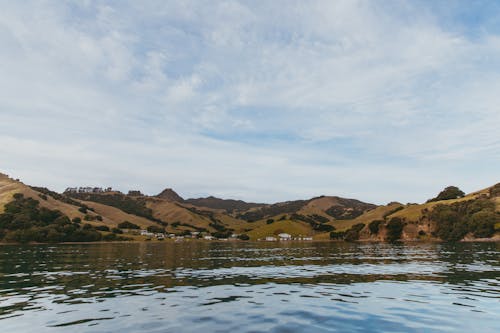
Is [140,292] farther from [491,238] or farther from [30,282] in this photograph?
[491,238]

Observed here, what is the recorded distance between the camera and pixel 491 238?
195750 millimetres

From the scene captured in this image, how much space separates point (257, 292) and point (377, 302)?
35.4 feet

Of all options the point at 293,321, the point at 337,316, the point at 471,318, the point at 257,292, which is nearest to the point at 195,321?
the point at 293,321

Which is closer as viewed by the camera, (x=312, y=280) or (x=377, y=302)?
(x=377, y=302)

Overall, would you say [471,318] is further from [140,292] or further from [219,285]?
[140,292]

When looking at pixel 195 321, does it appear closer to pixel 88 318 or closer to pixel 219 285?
pixel 88 318

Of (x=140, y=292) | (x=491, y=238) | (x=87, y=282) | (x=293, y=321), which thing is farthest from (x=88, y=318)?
(x=491, y=238)

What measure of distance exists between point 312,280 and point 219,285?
1111 centimetres

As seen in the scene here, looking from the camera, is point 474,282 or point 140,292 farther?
point 474,282

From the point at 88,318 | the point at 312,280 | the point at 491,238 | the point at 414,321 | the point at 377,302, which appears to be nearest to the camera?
the point at 414,321

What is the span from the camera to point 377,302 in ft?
90.6

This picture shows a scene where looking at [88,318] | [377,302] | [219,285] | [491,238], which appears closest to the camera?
[88,318]

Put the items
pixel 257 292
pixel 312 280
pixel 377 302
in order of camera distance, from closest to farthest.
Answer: pixel 377 302 < pixel 257 292 < pixel 312 280

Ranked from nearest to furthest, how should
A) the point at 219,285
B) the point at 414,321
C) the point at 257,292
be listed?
the point at 414,321, the point at 257,292, the point at 219,285
